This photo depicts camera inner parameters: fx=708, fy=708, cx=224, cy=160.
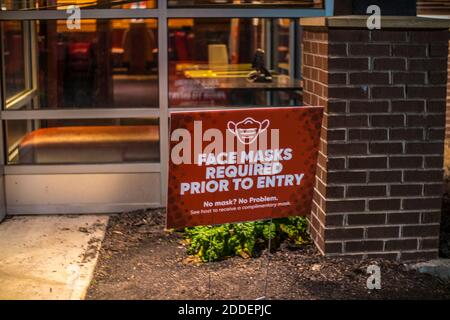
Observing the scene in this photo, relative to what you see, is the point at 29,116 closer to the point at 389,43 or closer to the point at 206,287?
the point at 206,287

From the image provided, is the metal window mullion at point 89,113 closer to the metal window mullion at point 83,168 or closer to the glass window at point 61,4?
the metal window mullion at point 83,168

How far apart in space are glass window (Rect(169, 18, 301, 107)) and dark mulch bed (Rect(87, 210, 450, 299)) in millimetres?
2131

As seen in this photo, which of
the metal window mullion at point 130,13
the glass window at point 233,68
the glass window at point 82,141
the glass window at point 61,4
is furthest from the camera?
the glass window at point 233,68

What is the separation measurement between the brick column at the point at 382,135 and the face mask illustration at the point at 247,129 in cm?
66

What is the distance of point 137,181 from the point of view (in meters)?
6.97

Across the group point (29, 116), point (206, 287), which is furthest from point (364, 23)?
point (29, 116)

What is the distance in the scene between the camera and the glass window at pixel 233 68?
8422 millimetres

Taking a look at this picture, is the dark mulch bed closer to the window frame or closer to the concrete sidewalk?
the concrete sidewalk

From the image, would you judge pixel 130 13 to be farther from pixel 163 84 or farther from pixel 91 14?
pixel 163 84

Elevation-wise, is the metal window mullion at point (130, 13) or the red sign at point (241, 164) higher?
the metal window mullion at point (130, 13)

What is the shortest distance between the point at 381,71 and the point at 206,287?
2.08 m

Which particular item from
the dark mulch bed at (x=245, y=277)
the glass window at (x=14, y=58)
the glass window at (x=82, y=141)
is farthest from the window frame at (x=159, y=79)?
the dark mulch bed at (x=245, y=277)

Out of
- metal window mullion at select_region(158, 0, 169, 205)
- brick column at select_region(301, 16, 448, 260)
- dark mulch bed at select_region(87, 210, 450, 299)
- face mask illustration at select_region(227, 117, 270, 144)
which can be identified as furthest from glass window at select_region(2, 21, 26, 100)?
brick column at select_region(301, 16, 448, 260)

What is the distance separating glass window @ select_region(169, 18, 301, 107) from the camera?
8422 millimetres
